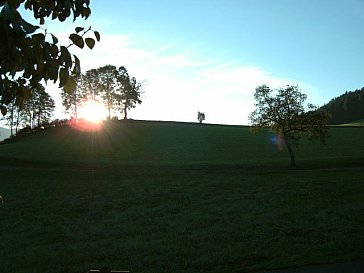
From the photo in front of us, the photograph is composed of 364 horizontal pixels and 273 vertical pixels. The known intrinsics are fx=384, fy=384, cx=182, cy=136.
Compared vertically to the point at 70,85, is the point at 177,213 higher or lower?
lower

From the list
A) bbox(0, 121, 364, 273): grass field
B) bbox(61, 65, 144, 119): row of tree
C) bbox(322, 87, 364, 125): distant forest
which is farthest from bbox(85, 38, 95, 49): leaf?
bbox(322, 87, 364, 125): distant forest

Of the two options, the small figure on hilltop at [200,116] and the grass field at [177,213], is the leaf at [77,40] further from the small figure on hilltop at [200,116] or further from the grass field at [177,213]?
the small figure on hilltop at [200,116]

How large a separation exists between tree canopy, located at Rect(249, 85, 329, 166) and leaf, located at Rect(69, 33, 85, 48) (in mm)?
37409

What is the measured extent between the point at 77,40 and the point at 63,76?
317 mm

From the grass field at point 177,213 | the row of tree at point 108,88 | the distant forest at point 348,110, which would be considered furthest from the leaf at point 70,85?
the distant forest at point 348,110

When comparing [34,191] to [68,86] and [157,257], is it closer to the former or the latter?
[157,257]

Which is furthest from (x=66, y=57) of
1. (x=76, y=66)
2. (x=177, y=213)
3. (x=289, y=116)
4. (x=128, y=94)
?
(x=128, y=94)

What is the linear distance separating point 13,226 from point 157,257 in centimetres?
895

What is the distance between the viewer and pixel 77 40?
9.48ft

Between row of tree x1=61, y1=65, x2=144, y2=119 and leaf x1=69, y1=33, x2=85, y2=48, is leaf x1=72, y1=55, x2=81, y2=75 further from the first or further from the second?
row of tree x1=61, y1=65, x2=144, y2=119

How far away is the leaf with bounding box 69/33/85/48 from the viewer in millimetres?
2867

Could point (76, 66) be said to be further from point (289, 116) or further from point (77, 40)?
point (289, 116)

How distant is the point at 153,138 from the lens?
211 feet

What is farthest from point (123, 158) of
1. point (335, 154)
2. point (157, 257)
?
point (157, 257)
